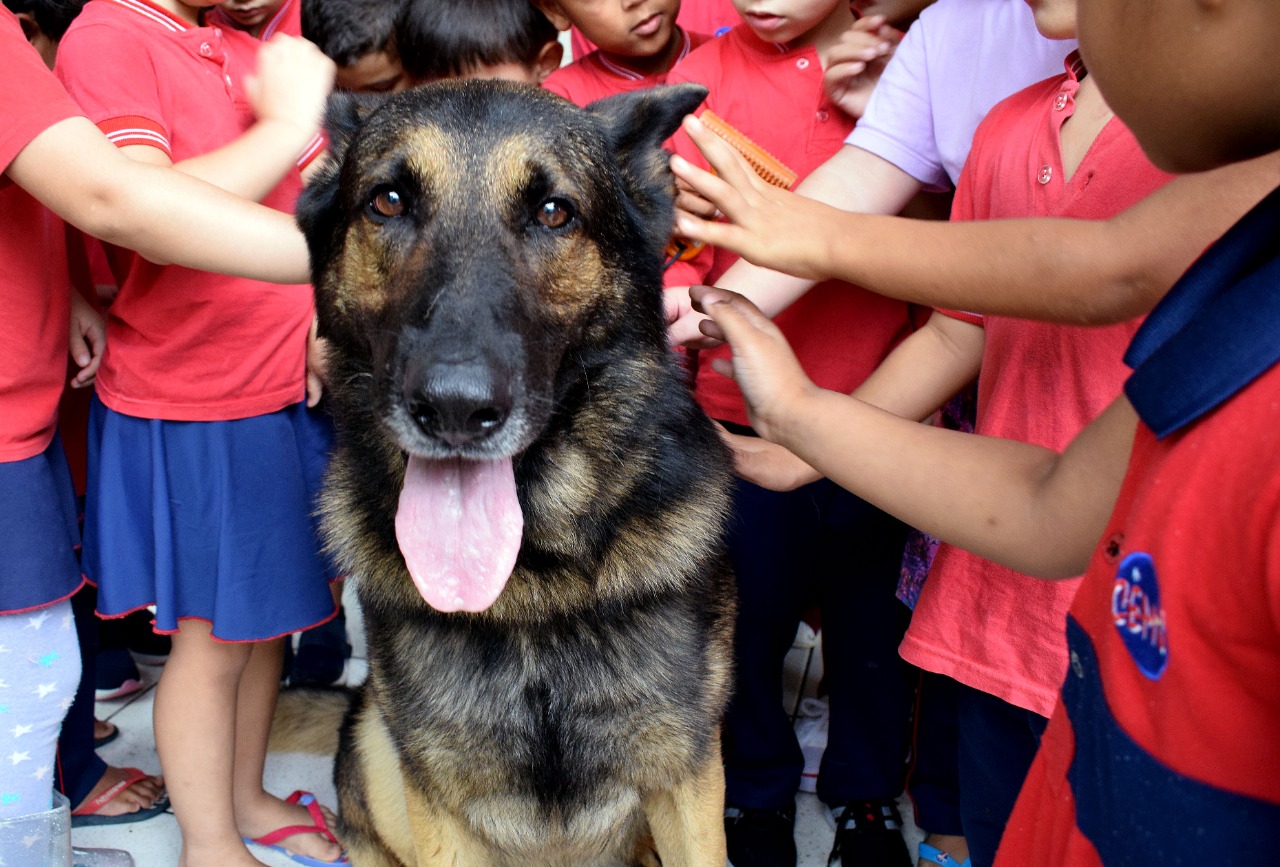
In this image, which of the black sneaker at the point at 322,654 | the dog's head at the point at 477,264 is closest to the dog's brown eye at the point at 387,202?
the dog's head at the point at 477,264

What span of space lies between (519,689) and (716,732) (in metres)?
0.41

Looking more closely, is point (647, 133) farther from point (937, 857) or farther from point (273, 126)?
point (937, 857)

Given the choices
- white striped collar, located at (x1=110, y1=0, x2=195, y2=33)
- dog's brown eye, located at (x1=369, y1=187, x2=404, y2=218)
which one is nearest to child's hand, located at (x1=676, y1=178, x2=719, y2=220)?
dog's brown eye, located at (x1=369, y1=187, x2=404, y2=218)

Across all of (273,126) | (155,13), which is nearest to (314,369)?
(273,126)

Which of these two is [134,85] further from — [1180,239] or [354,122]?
[1180,239]

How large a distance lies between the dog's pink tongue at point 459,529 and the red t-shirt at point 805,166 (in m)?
0.96

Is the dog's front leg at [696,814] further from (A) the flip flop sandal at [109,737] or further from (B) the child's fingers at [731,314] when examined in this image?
(A) the flip flop sandal at [109,737]

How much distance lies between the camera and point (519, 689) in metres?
1.69

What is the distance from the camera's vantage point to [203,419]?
6.78 feet

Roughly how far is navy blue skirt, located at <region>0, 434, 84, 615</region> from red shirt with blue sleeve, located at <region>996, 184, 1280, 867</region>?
1990 mm

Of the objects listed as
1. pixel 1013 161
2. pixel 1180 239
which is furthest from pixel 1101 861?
pixel 1013 161

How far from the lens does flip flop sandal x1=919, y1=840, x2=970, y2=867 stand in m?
2.29

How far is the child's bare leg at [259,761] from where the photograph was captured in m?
2.42

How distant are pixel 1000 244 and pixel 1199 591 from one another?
30.1 inches
